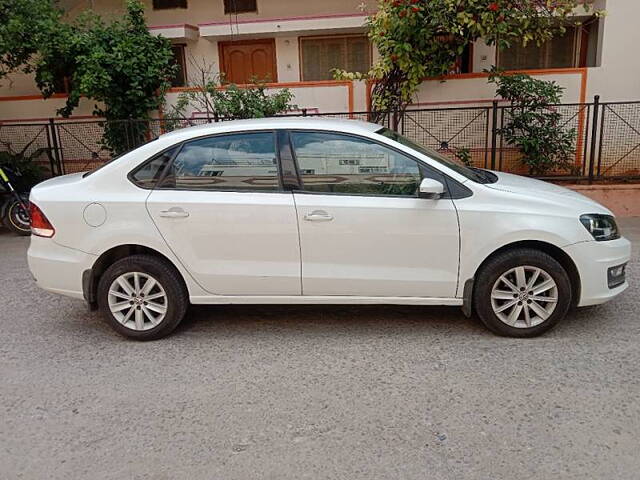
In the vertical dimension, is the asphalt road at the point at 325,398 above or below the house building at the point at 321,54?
below

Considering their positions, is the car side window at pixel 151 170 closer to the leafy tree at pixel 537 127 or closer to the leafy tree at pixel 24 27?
the leafy tree at pixel 24 27

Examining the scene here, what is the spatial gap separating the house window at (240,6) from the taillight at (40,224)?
9249mm

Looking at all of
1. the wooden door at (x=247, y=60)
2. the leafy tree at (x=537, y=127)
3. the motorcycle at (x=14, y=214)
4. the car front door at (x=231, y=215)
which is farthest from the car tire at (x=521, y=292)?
the wooden door at (x=247, y=60)

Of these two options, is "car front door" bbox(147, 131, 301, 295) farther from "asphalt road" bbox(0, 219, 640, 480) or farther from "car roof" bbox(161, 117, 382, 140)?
"asphalt road" bbox(0, 219, 640, 480)

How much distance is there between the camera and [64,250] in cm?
424

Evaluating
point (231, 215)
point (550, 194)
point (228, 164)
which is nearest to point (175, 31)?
point (228, 164)

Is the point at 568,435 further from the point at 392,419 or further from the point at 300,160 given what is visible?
the point at 300,160

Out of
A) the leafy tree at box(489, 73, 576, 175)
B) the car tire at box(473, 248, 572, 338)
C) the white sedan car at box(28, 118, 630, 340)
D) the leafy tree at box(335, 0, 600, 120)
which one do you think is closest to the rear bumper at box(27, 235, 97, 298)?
the white sedan car at box(28, 118, 630, 340)

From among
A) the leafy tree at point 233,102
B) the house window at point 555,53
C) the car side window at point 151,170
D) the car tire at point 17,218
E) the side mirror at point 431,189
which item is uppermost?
the house window at point 555,53

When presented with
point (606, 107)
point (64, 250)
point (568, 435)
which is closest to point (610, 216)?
point (568, 435)

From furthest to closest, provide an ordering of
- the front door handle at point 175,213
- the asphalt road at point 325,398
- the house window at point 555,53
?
the house window at point 555,53 → the front door handle at point 175,213 → the asphalt road at point 325,398

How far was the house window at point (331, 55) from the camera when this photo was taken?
12.0 meters

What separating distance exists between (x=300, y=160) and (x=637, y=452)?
2.87 metres

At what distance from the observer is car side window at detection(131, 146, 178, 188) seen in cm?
423
